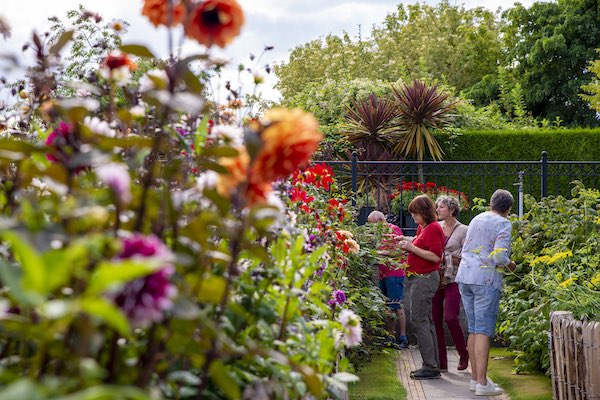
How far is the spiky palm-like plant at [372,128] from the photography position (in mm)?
14219

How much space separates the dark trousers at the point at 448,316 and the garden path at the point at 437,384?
0.19m

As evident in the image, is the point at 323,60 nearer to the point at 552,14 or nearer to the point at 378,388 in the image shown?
the point at 552,14

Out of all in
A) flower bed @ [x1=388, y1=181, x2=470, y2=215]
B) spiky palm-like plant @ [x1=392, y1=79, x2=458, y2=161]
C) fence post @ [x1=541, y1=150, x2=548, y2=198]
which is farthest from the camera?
spiky palm-like plant @ [x1=392, y1=79, x2=458, y2=161]

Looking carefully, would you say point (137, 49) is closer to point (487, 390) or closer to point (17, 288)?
point (17, 288)

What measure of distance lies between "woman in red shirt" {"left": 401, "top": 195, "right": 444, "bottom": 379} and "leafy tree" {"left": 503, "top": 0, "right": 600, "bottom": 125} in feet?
60.8

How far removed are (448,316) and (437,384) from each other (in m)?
0.57

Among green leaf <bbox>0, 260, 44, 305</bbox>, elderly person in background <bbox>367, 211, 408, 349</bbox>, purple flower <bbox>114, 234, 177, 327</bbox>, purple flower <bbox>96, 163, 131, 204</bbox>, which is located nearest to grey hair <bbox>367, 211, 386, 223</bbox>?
elderly person in background <bbox>367, 211, 408, 349</bbox>

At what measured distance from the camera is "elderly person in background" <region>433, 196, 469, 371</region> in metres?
6.95

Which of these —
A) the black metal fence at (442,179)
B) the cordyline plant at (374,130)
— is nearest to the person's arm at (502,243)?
the black metal fence at (442,179)

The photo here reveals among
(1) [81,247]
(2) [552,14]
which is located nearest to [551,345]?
(1) [81,247]

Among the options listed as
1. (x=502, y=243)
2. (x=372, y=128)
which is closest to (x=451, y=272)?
(x=502, y=243)

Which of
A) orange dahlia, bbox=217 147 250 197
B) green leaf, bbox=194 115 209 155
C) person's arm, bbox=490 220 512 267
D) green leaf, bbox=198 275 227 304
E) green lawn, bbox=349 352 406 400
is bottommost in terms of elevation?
green lawn, bbox=349 352 406 400

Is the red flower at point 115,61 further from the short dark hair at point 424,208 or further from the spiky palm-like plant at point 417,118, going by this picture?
the spiky palm-like plant at point 417,118

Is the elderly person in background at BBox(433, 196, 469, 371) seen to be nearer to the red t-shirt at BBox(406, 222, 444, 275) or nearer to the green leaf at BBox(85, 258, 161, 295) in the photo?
the red t-shirt at BBox(406, 222, 444, 275)
